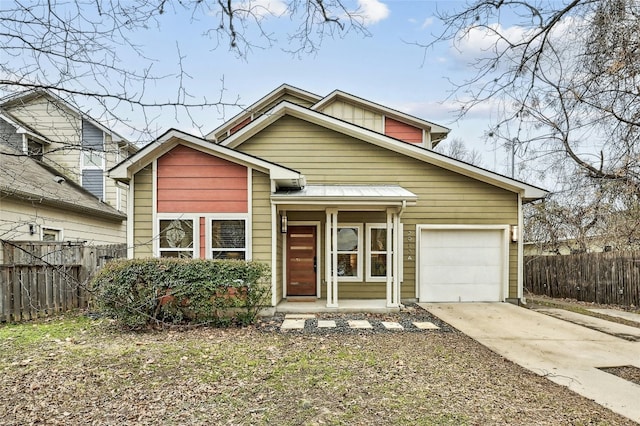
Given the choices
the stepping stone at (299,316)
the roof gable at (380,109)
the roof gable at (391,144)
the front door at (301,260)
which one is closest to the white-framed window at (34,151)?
the stepping stone at (299,316)

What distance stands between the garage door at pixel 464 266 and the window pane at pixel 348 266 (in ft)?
5.66

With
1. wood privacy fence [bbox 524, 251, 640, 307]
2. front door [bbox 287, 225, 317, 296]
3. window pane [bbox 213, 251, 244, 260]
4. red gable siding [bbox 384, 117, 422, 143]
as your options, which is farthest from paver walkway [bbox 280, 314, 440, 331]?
red gable siding [bbox 384, 117, 422, 143]

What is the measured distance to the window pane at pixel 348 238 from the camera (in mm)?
10875

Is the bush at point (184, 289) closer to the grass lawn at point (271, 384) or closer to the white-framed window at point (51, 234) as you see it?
the grass lawn at point (271, 384)

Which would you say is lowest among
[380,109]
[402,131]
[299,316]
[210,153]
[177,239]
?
[299,316]

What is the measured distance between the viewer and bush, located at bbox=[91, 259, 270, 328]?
7215 mm

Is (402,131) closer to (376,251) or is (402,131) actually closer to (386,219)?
(386,219)

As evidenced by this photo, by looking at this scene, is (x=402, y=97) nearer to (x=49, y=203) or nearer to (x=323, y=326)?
(x=323, y=326)

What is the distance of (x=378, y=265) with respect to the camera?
10.9 meters

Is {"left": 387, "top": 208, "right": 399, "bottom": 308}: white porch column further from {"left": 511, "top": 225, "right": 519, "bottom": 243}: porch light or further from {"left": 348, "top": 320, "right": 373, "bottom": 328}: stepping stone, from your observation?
{"left": 511, "top": 225, "right": 519, "bottom": 243}: porch light

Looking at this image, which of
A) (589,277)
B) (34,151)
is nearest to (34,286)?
(34,151)

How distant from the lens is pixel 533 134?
203 inches

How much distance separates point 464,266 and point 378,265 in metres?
2.26

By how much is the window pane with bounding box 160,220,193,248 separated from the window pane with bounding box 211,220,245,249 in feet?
1.63
